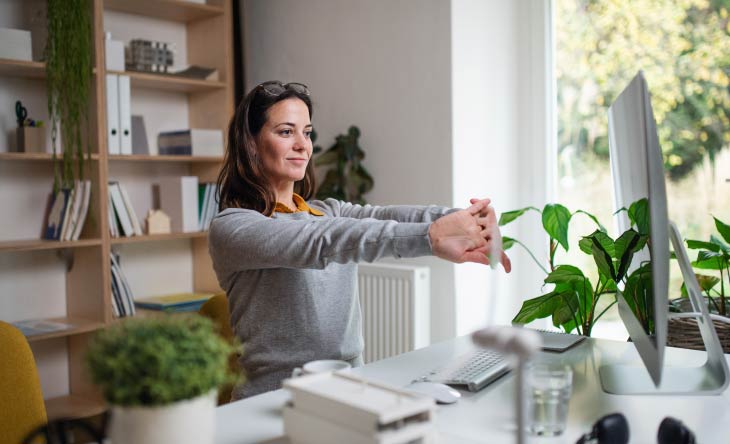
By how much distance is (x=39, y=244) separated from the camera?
2.73 meters

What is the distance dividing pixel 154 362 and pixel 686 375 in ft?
3.56

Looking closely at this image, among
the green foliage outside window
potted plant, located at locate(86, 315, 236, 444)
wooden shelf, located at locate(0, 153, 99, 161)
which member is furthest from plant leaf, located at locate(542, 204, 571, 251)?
wooden shelf, located at locate(0, 153, 99, 161)

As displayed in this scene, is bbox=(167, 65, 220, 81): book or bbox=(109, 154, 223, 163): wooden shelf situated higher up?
bbox=(167, 65, 220, 81): book

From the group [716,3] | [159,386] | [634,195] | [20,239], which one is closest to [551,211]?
[634,195]

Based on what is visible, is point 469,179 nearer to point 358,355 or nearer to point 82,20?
point 358,355

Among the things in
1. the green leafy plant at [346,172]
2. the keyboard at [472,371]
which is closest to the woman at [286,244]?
the keyboard at [472,371]

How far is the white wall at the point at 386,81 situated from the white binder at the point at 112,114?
2.86ft

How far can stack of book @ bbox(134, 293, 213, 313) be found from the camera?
316 cm

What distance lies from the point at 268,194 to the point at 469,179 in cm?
131

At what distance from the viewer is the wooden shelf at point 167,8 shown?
125 inches

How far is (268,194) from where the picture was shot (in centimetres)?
170

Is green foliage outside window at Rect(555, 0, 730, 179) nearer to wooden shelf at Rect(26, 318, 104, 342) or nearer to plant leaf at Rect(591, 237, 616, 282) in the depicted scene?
plant leaf at Rect(591, 237, 616, 282)

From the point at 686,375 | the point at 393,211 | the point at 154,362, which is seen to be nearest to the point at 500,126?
the point at 393,211

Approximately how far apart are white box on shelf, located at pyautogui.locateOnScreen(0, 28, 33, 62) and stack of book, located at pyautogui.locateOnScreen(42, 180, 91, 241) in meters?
0.54
